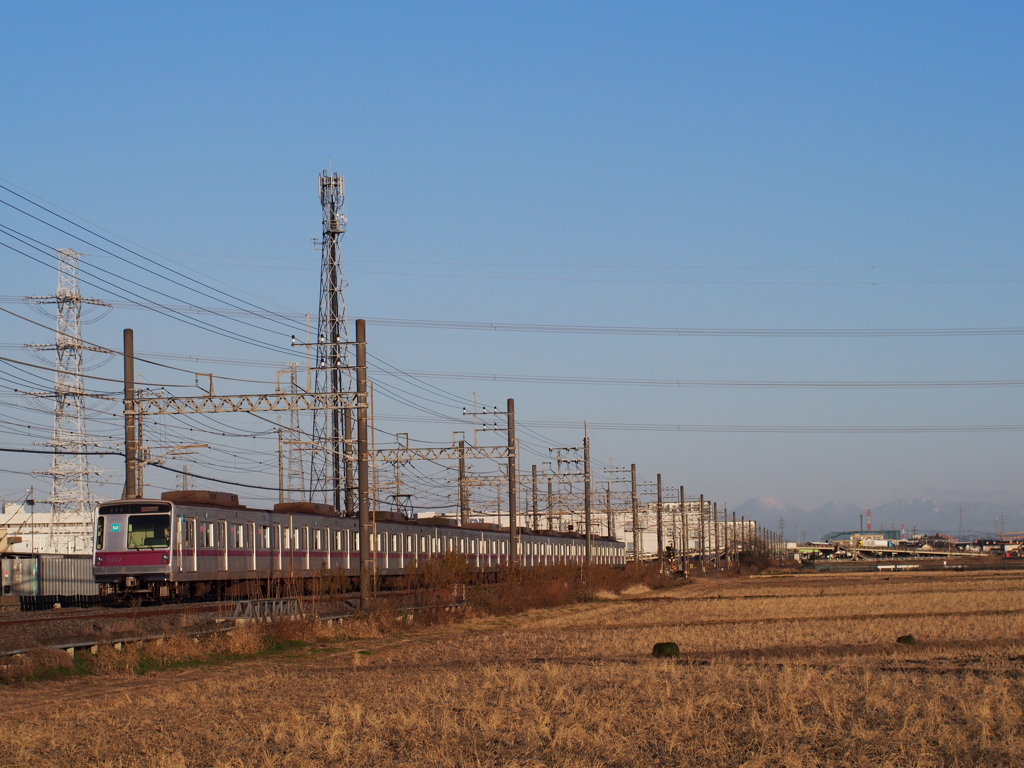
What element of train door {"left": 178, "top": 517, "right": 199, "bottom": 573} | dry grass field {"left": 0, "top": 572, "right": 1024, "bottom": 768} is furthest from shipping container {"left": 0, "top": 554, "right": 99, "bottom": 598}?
dry grass field {"left": 0, "top": 572, "right": 1024, "bottom": 768}

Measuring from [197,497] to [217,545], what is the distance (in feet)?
5.22

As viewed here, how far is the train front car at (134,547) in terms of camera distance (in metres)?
29.2

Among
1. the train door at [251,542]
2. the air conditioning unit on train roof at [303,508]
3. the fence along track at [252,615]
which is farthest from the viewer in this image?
the air conditioning unit on train roof at [303,508]

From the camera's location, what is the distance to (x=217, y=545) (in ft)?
103

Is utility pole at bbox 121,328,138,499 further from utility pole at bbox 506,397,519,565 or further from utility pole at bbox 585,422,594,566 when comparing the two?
utility pole at bbox 585,422,594,566

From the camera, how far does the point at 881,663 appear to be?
1603 centimetres

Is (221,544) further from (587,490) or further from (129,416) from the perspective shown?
(587,490)

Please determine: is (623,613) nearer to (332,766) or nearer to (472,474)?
(472,474)

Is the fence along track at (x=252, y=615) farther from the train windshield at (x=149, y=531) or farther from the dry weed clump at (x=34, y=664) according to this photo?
the train windshield at (x=149, y=531)

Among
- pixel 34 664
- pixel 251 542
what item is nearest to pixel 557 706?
pixel 34 664

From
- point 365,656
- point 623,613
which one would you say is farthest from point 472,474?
point 365,656

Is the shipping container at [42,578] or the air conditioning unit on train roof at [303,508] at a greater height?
the air conditioning unit on train roof at [303,508]

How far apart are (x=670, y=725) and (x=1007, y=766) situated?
326 cm

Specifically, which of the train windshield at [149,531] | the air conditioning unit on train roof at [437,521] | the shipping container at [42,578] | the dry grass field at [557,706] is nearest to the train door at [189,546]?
the train windshield at [149,531]
